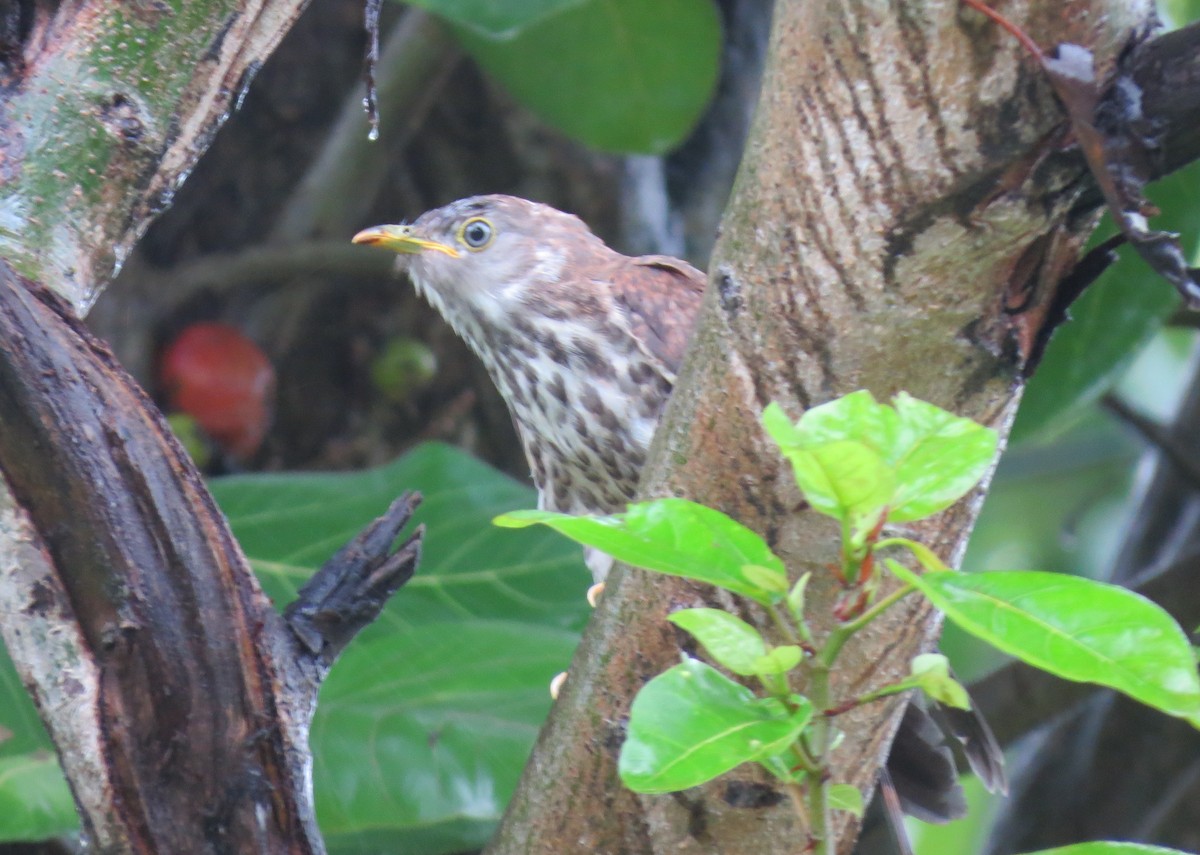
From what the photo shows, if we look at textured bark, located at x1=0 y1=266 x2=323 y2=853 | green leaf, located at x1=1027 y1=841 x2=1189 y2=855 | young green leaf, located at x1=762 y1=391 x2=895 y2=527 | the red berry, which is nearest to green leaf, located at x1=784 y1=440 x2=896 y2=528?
young green leaf, located at x1=762 y1=391 x2=895 y2=527

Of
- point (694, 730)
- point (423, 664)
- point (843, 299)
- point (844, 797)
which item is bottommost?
point (423, 664)

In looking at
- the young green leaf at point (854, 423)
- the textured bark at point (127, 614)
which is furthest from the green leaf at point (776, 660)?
the textured bark at point (127, 614)

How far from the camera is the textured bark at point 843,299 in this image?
0.93 metres

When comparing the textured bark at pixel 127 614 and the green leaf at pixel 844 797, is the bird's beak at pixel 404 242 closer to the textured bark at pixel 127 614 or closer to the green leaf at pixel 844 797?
the textured bark at pixel 127 614

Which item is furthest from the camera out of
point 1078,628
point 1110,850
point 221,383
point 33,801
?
point 221,383

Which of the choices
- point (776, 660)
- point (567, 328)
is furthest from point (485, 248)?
point (776, 660)

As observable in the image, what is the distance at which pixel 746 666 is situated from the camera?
2.43ft

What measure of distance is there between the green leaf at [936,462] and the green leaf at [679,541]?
82mm

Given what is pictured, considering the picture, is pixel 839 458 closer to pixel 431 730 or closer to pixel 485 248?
pixel 431 730

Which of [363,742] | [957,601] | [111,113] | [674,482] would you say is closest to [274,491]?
[363,742]

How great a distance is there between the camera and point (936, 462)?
0.73m

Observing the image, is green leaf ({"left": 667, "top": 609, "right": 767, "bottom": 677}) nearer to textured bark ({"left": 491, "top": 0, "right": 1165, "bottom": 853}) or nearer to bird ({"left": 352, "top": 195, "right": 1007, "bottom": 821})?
textured bark ({"left": 491, "top": 0, "right": 1165, "bottom": 853})

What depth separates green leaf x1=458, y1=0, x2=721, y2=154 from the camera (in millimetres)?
2566

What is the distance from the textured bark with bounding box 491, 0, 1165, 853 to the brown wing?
68 centimetres
